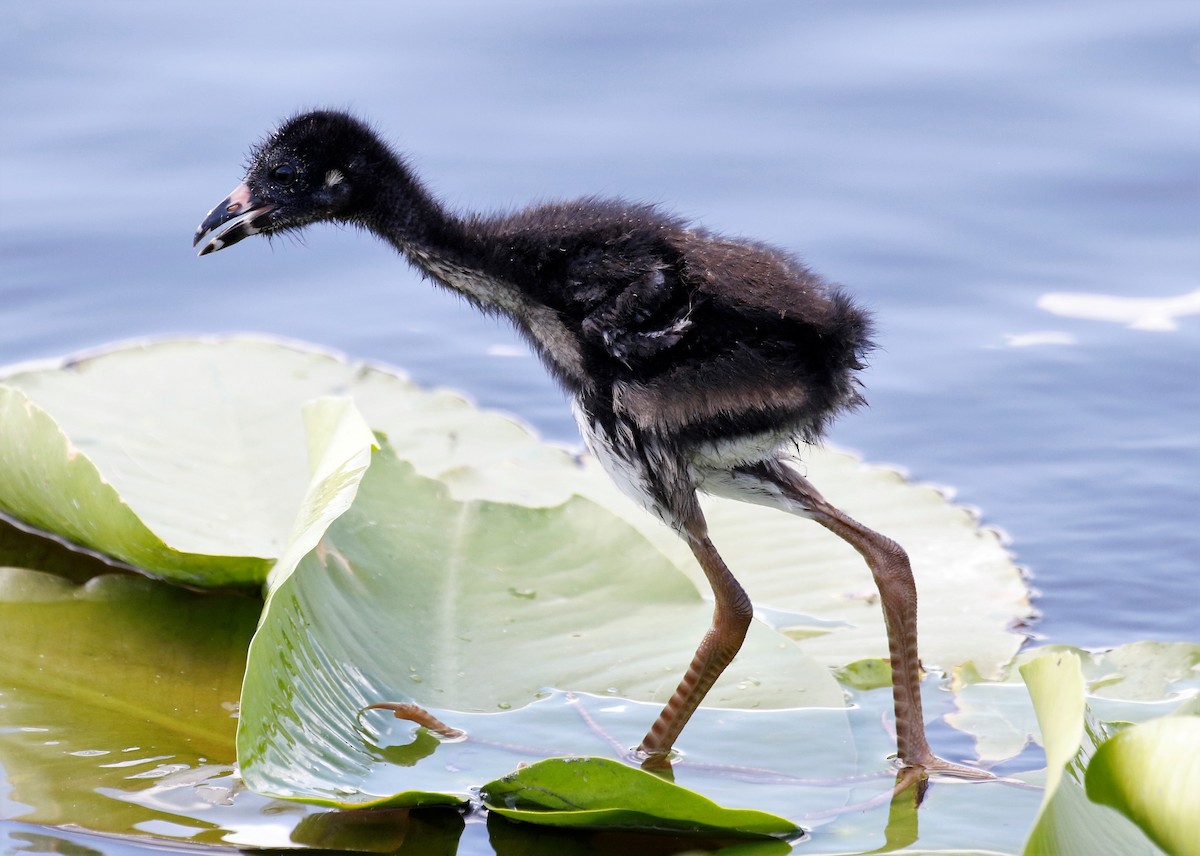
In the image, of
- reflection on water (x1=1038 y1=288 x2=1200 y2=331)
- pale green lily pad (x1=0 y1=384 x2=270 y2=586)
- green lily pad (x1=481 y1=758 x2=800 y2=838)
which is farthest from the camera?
reflection on water (x1=1038 y1=288 x2=1200 y2=331)

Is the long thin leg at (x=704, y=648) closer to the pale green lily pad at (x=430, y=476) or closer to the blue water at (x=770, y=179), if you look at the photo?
the pale green lily pad at (x=430, y=476)

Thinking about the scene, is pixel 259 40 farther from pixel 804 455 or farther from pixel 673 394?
pixel 673 394

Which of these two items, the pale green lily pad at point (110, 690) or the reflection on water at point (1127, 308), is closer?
the pale green lily pad at point (110, 690)

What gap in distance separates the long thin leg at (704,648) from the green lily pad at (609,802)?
384 mm

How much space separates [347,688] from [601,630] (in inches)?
24.9

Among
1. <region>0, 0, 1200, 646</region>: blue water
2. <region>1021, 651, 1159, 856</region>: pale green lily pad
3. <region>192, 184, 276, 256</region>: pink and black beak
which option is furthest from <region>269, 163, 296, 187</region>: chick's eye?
<region>1021, 651, 1159, 856</region>: pale green lily pad

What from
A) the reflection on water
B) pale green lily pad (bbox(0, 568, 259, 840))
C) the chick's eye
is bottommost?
pale green lily pad (bbox(0, 568, 259, 840))

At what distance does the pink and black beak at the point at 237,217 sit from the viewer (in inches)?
150

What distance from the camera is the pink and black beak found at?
3820 millimetres

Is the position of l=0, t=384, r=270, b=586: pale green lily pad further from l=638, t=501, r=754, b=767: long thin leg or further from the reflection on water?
the reflection on water

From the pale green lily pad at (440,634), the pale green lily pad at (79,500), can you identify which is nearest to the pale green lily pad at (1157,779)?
the pale green lily pad at (440,634)

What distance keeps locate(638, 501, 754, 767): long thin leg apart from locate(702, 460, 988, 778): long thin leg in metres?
0.13

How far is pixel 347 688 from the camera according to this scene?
3.38m

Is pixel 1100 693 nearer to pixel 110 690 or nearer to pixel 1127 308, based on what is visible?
pixel 110 690
